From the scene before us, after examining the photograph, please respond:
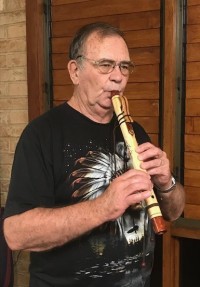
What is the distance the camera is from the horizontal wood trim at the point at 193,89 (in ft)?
6.35

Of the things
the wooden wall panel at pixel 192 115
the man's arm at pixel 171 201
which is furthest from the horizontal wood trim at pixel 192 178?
the man's arm at pixel 171 201

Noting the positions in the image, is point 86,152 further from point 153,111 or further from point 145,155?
point 153,111

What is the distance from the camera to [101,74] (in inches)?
46.6

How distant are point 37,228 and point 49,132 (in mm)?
286

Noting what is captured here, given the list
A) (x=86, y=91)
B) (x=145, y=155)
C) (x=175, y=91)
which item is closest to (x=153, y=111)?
(x=175, y=91)

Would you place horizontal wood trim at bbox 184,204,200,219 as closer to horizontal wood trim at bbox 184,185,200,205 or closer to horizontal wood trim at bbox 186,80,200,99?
horizontal wood trim at bbox 184,185,200,205

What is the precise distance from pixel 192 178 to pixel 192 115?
31 cm

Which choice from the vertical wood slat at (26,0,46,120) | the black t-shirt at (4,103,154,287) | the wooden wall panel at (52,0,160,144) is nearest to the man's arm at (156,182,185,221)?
the black t-shirt at (4,103,154,287)

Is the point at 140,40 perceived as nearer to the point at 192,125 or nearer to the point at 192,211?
the point at 192,125

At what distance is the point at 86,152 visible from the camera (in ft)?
3.94

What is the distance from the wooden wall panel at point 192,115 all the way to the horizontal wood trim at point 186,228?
30 mm

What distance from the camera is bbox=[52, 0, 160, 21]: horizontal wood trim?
2020mm

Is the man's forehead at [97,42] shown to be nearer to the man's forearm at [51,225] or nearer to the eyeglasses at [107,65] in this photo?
the eyeglasses at [107,65]

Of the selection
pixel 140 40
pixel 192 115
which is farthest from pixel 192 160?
pixel 140 40
